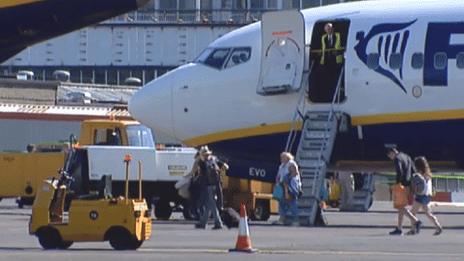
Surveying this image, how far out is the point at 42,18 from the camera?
2502 cm

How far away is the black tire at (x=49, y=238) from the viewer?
23156 mm

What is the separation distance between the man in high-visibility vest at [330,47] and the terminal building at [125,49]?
50.1 m

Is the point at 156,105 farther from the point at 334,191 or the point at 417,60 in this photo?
the point at 334,191

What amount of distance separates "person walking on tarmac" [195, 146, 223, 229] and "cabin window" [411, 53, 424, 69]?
4107mm

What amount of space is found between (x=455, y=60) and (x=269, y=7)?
2351 inches

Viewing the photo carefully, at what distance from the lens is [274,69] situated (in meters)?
32.5

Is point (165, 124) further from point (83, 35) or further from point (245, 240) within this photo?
point (83, 35)

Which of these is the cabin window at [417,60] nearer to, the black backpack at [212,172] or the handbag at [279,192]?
the handbag at [279,192]

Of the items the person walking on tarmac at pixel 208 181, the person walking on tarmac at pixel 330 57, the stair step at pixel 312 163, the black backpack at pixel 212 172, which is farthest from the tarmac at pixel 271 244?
the person walking on tarmac at pixel 330 57

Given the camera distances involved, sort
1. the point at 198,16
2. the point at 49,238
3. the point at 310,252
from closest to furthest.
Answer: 1. the point at 310,252
2. the point at 49,238
3. the point at 198,16

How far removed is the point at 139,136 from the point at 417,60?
32.6 feet

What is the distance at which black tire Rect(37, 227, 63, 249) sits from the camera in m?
23.2

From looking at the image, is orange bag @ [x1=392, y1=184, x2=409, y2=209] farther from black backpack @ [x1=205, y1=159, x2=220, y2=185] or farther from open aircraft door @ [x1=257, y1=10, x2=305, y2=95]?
open aircraft door @ [x1=257, y1=10, x2=305, y2=95]

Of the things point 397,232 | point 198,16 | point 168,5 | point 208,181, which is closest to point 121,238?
point 397,232
